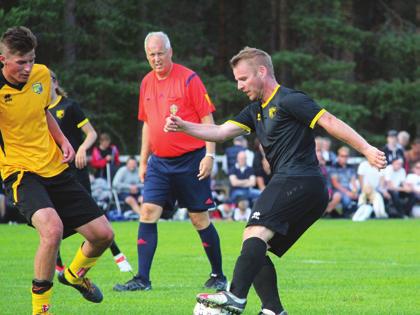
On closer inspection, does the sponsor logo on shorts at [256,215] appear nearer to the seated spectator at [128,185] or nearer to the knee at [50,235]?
the knee at [50,235]

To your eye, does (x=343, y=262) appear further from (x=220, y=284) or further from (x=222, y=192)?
(x=222, y=192)

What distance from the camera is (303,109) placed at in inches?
280

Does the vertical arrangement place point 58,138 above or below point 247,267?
above

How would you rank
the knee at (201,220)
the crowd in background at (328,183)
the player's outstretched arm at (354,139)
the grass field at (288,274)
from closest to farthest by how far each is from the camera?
the player's outstretched arm at (354,139)
the grass field at (288,274)
the knee at (201,220)
the crowd in background at (328,183)

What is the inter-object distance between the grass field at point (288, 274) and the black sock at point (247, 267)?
1.21 metres

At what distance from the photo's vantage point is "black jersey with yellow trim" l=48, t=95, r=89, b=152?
10828 mm

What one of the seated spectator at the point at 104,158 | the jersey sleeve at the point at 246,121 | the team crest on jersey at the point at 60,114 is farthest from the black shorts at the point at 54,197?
the seated spectator at the point at 104,158

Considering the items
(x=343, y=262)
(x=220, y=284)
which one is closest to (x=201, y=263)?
(x=343, y=262)

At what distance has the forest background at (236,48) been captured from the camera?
99.5 ft

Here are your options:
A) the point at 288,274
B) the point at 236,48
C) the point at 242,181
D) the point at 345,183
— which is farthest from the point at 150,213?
the point at 236,48

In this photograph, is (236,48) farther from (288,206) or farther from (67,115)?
(288,206)

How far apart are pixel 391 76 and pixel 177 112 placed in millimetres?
26965

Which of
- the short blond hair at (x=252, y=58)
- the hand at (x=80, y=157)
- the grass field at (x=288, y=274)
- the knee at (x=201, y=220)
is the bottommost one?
the grass field at (x=288, y=274)

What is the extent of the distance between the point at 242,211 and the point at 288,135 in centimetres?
1591
